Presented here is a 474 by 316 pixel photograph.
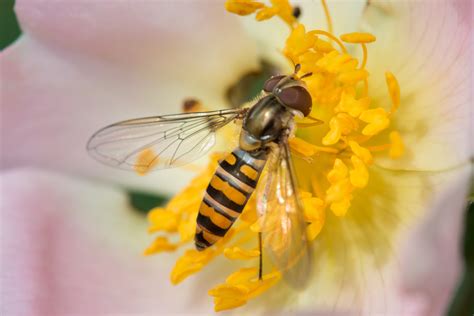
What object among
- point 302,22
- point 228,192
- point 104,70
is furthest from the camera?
point 104,70

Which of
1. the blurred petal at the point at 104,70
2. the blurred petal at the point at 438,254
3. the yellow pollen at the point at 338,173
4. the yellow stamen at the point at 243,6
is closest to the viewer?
the blurred petal at the point at 438,254

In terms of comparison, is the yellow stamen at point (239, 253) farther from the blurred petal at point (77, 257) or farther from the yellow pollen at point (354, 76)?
the yellow pollen at point (354, 76)

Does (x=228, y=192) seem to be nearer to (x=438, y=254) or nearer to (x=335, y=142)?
(x=335, y=142)

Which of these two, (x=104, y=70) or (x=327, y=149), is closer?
(x=327, y=149)

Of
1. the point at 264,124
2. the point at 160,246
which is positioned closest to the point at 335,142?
the point at 264,124

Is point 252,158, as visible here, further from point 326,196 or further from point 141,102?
point 141,102

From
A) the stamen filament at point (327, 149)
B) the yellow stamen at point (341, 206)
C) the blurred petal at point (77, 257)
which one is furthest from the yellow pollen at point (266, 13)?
the blurred petal at point (77, 257)

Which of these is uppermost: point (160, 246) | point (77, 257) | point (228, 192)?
point (228, 192)
